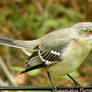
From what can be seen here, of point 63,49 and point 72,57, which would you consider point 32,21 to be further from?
point 72,57

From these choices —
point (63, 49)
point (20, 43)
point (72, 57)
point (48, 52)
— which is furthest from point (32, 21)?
point (72, 57)

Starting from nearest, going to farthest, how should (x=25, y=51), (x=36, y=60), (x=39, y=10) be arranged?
(x=36, y=60) → (x=25, y=51) → (x=39, y=10)

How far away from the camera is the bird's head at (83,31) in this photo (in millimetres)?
2498

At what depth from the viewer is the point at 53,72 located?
2.63 meters

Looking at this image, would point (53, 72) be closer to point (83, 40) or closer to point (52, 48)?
point (52, 48)

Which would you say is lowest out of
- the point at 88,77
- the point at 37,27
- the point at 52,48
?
the point at 88,77

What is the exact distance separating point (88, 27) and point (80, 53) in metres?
0.26

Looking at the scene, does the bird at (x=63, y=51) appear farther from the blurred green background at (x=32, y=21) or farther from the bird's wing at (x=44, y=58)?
the blurred green background at (x=32, y=21)

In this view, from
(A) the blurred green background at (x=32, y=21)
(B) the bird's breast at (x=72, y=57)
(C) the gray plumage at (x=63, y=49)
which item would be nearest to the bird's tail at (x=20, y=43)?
(C) the gray plumage at (x=63, y=49)

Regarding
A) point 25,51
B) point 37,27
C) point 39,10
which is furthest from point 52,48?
point 39,10

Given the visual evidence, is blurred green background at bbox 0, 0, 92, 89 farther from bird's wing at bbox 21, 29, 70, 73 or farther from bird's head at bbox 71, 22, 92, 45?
bird's head at bbox 71, 22, 92, 45

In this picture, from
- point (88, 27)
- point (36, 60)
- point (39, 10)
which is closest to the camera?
point (88, 27)

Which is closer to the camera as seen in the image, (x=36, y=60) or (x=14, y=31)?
(x=36, y=60)

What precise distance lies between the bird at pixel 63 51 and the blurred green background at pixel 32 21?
1.68m
